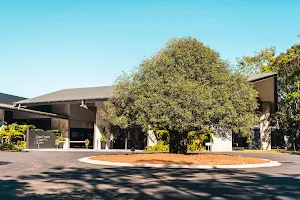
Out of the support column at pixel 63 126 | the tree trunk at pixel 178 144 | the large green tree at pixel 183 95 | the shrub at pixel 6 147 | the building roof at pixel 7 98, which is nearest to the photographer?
the large green tree at pixel 183 95

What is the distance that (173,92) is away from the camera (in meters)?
17.6

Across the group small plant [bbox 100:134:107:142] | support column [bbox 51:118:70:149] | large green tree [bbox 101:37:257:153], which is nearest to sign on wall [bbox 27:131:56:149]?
support column [bbox 51:118:70:149]

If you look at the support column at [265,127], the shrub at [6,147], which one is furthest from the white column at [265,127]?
the shrub at [6,147]

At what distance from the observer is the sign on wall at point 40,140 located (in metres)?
32.9

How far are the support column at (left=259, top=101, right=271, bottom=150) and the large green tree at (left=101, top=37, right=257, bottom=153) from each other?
18739 millimetres

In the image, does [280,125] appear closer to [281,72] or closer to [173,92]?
[281,72]

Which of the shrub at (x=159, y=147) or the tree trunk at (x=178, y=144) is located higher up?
the tree trunk at (x=178, y=144)

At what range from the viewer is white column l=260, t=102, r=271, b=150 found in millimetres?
38250

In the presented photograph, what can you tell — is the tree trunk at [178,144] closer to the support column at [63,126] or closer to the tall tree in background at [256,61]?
the support column at [63,126]

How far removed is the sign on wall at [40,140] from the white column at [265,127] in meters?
22.7

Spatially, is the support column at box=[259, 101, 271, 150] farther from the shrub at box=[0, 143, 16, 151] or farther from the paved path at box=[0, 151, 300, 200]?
the paved path at box=[0, 151, 300, 200]

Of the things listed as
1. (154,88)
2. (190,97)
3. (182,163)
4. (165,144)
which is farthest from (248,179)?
(165,144)

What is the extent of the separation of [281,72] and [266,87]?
5.93m

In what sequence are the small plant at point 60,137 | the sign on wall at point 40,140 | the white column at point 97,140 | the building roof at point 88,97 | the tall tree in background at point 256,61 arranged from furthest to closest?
the tall tree in background at point 256,61, the small plant at point 60,137, the white column at point 97,140, the sign on wall at point 40,140, the building roof at point 88,97
